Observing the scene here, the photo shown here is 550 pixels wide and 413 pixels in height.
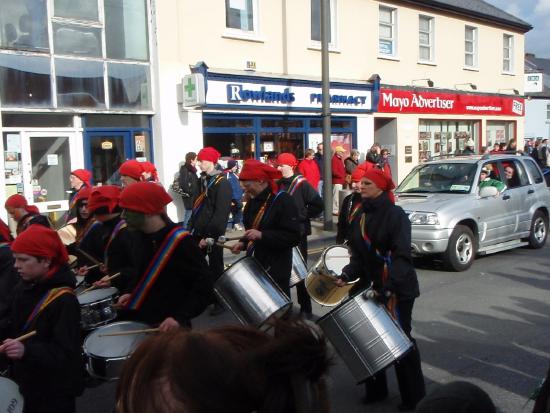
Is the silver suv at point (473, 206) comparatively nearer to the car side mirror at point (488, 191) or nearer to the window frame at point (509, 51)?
the car side mirror at point (488, 191)

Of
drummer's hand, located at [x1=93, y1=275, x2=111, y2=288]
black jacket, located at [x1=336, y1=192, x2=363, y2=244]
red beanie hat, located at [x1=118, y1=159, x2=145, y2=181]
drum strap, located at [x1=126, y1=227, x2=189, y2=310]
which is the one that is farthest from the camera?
black jacket, located at [x1=336, y1=192, x2=363, y2=244]

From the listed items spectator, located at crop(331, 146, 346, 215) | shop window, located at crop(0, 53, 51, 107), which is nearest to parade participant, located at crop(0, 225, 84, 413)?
shop window, located at crop(0, 53, 51, 107)

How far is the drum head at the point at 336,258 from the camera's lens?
21.1 feet

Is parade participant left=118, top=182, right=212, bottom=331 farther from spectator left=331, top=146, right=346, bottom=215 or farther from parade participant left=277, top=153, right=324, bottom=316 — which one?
spectator left=331, top=146, right=346, bottom=215

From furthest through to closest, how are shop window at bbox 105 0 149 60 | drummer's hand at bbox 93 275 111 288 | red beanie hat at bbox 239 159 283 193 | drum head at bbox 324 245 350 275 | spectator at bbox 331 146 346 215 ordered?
spectator at bbox 331 146 346 215
shop window at bbox 105 0 149 60
drum head at bbox 324 245 350 275
red beanie hat at bbox 239 159 283 193
drummer's hand at bbox 93 275 111 288

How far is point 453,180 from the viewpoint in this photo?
10.7 metres

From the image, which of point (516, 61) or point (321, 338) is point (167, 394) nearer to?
point (321, 338)

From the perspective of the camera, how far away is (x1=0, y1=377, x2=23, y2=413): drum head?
9.84 ft

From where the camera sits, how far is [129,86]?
13680mm

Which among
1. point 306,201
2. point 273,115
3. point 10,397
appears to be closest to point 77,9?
point 273,115

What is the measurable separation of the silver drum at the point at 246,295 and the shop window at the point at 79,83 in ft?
29.5

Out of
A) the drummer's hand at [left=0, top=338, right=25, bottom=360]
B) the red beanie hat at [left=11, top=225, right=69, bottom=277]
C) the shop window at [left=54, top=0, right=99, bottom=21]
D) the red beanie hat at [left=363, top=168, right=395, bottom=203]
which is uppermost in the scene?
the shop window at [left=54, top=0, right=99, bottom=21]

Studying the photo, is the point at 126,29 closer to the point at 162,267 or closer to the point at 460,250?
the point at 460,250

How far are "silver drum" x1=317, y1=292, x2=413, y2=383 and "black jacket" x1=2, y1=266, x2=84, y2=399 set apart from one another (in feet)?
5.62
